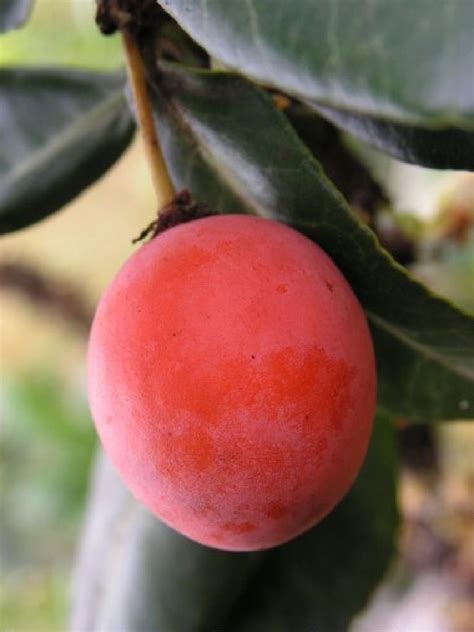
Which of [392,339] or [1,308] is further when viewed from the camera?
[1,308]

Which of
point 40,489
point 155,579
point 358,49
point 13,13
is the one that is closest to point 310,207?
point 358,49

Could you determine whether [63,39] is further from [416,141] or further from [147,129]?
[416,141]

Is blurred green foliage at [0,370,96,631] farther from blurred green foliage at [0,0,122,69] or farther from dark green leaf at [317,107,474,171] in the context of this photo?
dark green leaf at [317,107,474,171]

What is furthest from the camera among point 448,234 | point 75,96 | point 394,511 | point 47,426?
point 47,426

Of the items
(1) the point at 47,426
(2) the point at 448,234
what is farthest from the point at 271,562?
(1) the point at 47,426

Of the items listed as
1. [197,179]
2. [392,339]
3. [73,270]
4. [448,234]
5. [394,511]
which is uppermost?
[197,179]

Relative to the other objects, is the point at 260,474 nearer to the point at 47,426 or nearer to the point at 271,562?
the point at 271,562

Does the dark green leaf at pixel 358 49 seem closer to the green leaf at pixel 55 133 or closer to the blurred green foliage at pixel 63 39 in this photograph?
the green leaf at pixel 55 133
